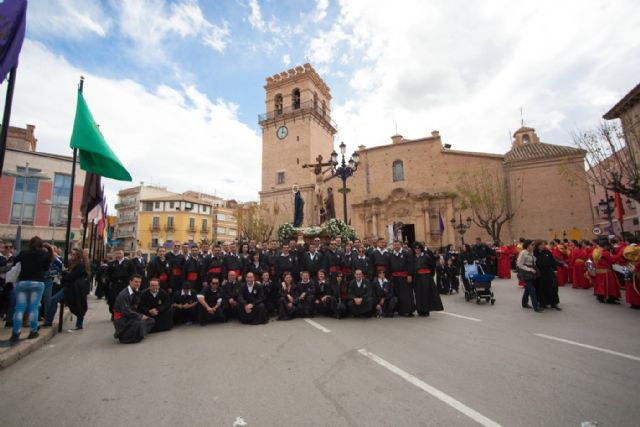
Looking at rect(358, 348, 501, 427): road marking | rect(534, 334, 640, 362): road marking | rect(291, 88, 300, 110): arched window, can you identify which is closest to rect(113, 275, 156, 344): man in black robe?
rect(358, 348, 501, 427): road marking

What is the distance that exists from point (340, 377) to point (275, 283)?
5.15m

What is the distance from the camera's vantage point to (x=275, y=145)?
38.6 m

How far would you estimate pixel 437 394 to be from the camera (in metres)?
3.44

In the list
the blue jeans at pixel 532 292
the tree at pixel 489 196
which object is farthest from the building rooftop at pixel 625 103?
the blue jeans at pixel 532 292

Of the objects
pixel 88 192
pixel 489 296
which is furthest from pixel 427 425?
pixel 88 192

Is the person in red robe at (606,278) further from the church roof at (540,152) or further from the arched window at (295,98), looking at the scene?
the arched window at (295,98)

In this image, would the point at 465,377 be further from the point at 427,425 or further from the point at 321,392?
the point at 321,392

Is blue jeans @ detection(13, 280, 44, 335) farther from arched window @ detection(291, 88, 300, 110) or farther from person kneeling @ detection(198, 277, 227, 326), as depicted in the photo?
arched window @ detection(291, 88, 300, 110)

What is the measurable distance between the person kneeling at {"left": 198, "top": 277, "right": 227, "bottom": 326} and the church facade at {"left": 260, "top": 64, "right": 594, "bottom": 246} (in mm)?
9371

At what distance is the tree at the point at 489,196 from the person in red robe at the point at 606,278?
16.7 metres

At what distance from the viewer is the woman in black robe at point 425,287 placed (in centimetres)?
797

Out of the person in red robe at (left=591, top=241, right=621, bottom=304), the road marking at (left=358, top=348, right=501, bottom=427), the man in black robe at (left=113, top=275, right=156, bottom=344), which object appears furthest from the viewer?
the person in red robe at (left=591, top=241, right=621, bottom=304)

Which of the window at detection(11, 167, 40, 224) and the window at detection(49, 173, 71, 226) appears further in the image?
the window at detection(49, 173, 71, 226)

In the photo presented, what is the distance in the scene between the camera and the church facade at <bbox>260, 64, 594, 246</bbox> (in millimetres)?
25719
